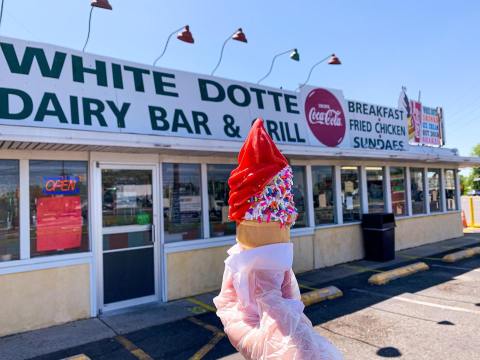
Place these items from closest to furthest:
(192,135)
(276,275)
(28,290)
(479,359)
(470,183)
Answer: (276,275) → (479,359) → (28,290) → (192,135) → (470,183)

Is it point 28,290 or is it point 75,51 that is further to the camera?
point 75,51

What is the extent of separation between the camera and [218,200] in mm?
7500

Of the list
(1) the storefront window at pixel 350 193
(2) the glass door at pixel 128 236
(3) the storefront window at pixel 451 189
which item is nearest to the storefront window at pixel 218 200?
(2) the glass door at pixel 128 236

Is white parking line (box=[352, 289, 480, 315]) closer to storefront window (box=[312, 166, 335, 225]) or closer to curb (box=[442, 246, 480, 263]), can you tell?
storefront window (box=[312, 166, 335, 225])

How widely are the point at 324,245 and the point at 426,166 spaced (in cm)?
557

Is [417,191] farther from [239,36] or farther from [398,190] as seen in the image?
[239,36]

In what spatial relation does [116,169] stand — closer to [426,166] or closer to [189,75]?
[189,75]

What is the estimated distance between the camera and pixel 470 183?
5459cm

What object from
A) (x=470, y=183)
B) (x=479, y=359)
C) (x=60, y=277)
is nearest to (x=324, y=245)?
(x=479, y=359)

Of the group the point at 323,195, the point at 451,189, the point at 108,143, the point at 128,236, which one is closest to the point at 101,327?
the point at 128,236

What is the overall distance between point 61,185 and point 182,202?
2106mm

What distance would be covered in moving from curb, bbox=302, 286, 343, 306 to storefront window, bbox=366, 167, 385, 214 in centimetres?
430

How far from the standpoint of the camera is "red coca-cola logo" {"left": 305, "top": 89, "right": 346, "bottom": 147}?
9.06 m

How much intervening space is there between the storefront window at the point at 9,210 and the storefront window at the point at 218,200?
128 inches
